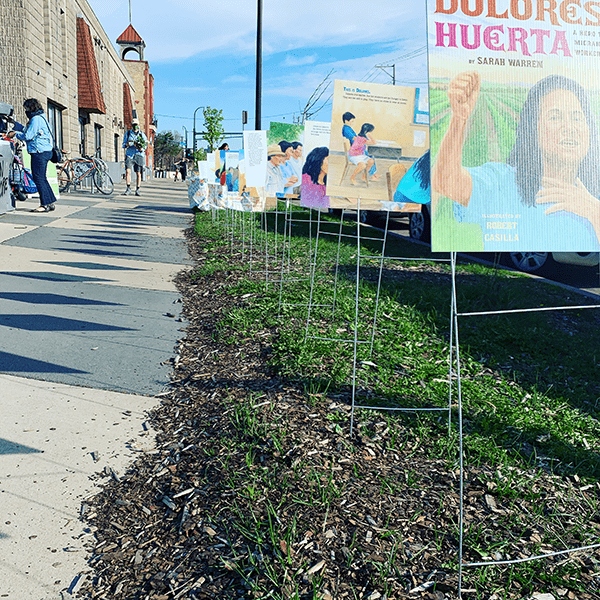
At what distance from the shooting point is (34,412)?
12.2 feet

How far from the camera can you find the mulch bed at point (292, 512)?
2.30 metres

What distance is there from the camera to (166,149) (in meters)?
113

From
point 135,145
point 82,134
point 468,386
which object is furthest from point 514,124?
point 82,134

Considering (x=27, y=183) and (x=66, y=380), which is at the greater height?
(x=27, y=183)

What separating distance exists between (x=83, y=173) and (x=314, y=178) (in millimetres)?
19819

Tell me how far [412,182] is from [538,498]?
235 cm

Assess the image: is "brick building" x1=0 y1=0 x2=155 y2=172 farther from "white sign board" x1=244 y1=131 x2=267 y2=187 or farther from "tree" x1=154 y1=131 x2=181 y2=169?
"tree" x1=154 y1=131 x2=181 y2=169

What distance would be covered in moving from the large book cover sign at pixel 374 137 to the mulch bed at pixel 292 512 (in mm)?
1527

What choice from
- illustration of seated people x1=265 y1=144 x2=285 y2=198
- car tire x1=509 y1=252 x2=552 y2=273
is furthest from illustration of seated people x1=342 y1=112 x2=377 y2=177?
car tire x1=509 y1=252 x2=552 y2=273

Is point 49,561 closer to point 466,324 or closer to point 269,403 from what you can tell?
point 269,403

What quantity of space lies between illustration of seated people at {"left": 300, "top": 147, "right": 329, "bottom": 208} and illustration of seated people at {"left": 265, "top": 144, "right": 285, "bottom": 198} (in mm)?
1430

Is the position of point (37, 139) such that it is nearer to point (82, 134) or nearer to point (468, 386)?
point (468, 386)

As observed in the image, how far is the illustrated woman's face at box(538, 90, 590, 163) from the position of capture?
250 centimetres

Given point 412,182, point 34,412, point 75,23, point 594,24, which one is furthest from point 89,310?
point 75,23
